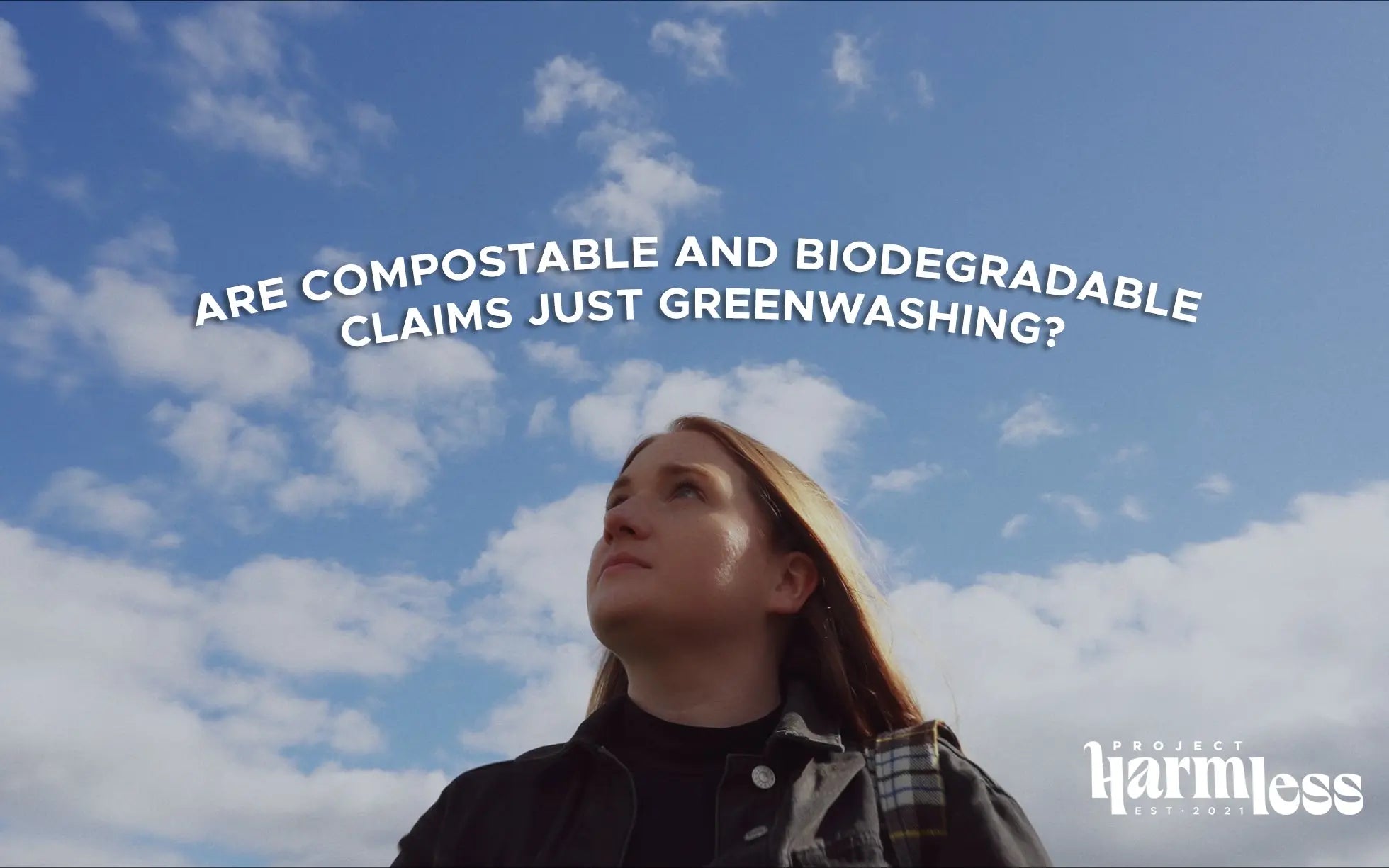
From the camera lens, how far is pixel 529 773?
4586 millimetres

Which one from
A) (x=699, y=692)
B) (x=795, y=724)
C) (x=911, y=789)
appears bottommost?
(x=911, y=789)

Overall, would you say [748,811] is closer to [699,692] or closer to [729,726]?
[729,726]

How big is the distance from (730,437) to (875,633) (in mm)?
1060

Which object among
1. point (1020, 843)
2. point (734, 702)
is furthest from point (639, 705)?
point (1020, 843)

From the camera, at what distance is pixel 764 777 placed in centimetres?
431

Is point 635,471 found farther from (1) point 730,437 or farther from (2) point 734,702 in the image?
(2) point 734,702

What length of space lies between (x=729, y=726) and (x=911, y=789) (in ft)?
2.51

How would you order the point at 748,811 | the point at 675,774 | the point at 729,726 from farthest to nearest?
the point at 729,726 → the point at 675,774 → the point at 748,811

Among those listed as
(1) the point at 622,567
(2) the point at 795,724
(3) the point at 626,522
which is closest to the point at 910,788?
(2) the point at 795,724

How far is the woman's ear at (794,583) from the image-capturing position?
5129 millimetres

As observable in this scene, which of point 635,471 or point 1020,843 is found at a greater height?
point 635,471

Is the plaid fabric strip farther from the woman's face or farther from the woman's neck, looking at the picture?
the woman's face

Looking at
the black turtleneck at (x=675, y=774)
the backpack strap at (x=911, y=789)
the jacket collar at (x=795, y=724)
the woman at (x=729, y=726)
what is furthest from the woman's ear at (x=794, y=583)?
the backpack strap at (x=911, y=789)

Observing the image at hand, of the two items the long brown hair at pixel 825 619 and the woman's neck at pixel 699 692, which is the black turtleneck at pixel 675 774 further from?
the long brown hair at pixel 825 619
